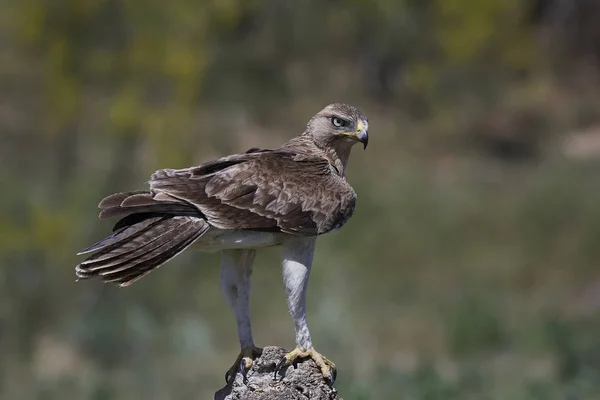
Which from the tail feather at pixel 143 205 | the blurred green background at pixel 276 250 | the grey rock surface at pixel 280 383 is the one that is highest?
the blurred green background at pixel 276 250

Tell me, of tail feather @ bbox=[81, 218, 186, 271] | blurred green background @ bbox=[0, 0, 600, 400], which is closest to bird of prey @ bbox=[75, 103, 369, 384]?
tail feather @ bbox=[81, 218, 186, 271]

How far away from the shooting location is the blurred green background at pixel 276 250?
15.4 m

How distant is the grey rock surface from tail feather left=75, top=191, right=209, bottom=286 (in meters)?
0.75

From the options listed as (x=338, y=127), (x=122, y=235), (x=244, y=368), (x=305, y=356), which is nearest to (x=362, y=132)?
(x=338, y=127)

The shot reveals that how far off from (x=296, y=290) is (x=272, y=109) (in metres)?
25.3

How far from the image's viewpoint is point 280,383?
5.86m

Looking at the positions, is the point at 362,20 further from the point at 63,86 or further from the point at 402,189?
the point at 63,86

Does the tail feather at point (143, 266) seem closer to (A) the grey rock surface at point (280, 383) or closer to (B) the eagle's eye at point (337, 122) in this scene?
(A) the grey rock surface at point (280, 383)

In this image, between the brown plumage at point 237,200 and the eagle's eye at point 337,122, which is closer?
the brown plumage at point 237,200

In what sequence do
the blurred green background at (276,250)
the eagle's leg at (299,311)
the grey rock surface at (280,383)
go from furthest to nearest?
the blurred green background at (276,250), the eagle's leg at (299,311), the grey rock surface at (280,383)

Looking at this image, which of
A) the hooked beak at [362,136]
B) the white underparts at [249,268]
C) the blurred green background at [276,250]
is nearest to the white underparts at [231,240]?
the white underparts at [249,268]

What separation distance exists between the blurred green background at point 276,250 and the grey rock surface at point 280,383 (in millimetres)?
4770

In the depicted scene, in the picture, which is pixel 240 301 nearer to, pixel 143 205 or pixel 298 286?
pixel 298 286

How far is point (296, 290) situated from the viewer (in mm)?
5922
